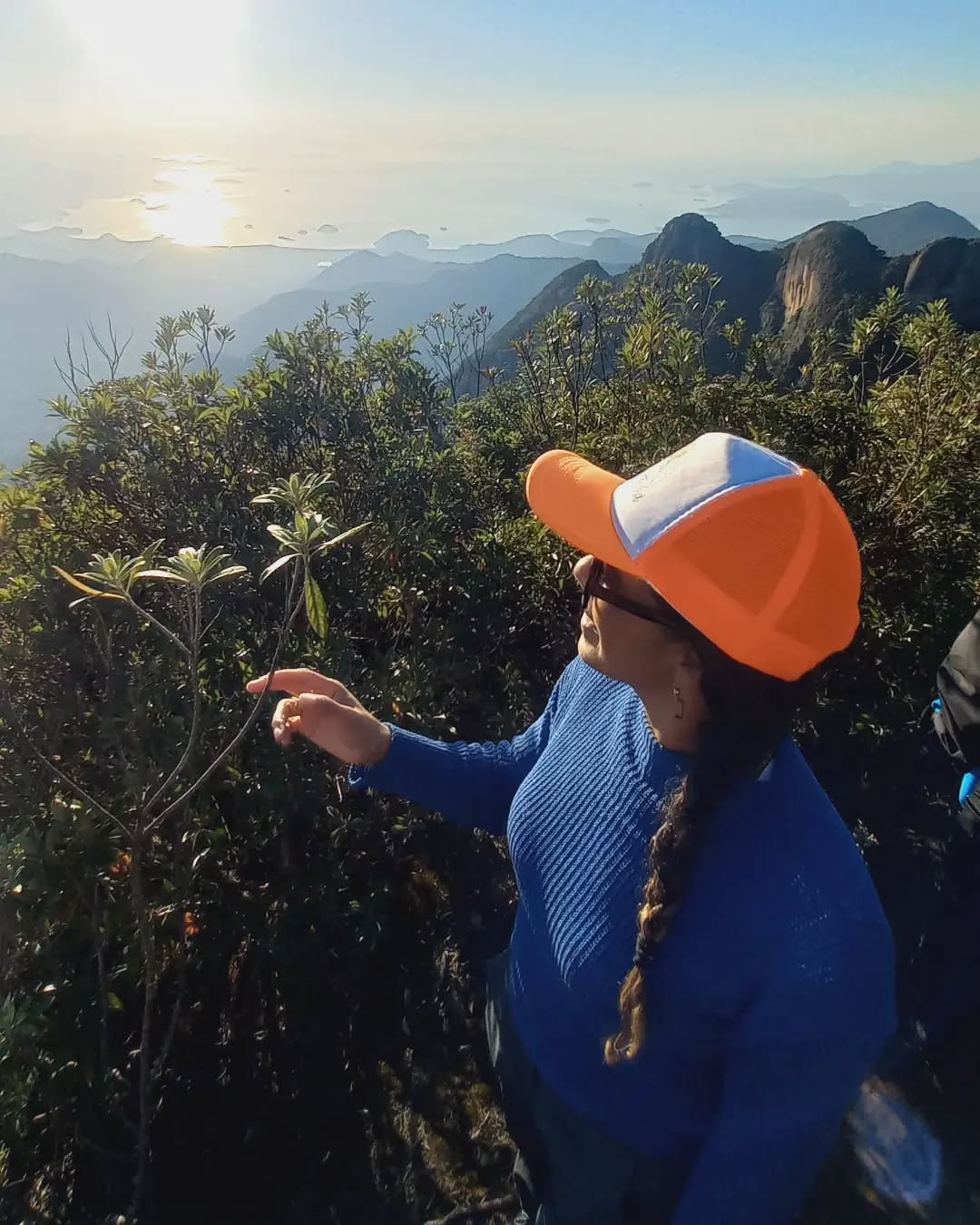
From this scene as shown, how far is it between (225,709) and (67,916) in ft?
2.19

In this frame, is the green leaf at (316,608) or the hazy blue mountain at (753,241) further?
the hazy blue mountain at (753,241)

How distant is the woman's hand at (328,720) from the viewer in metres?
1.95

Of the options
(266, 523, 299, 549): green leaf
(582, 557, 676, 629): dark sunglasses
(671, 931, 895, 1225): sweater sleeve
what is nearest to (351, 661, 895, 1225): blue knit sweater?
(671, 931, 895, 1225): sweater sleeve

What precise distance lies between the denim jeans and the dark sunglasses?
1.15 meters

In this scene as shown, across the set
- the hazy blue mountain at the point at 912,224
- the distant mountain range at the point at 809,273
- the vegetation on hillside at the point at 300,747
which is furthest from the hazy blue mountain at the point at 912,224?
the vegetation on hillside at the point at 300,747

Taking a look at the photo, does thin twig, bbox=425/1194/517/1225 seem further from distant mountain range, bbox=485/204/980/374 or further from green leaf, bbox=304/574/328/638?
distant mountain range, bbox=485/204/980/374

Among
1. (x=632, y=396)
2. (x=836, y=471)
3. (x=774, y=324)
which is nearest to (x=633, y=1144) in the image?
(x=836, y=471)

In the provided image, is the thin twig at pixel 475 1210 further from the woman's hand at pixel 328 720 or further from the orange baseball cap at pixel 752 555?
the orange baseball cap at pixel 752 555

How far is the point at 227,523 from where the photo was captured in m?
2.98

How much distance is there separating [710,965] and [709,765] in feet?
1.12

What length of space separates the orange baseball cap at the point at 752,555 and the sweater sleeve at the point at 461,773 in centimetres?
85

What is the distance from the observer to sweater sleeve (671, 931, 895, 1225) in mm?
1291

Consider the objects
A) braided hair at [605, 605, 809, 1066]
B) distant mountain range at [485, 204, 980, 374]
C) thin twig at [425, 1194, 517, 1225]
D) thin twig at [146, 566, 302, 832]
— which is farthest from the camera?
distant mountain range at [485, 204, 980, 374]

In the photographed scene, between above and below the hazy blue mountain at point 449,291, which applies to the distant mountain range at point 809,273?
above
